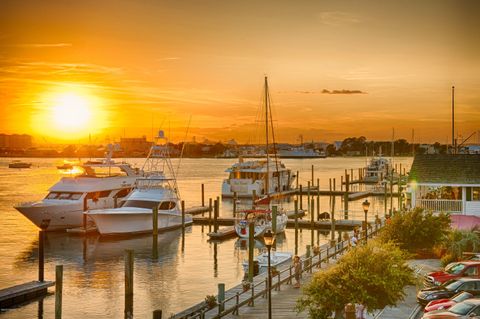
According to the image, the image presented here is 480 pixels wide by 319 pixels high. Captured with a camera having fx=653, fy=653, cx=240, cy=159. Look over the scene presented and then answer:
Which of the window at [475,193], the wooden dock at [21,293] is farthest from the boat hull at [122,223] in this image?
the window at [475,193]

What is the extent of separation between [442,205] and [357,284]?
21688 mm

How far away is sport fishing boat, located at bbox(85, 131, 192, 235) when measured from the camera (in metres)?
57.0

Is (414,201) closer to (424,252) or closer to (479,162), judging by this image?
(479,162)

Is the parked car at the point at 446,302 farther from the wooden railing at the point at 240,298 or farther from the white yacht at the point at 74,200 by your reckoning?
the white yacht at the point at 74,200

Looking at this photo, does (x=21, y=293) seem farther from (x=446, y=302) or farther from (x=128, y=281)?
(x=446, y=302)

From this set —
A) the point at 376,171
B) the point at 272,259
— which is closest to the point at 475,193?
the point at 272,259

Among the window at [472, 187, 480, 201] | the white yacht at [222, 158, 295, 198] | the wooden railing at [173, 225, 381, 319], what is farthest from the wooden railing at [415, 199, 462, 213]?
the white yacht at [222, 158, 295, 198]

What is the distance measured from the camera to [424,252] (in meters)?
33.7

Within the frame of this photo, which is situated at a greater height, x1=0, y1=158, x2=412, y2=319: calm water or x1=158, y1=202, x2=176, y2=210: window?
x1=158, y1=202, x2=176, y2=210: window

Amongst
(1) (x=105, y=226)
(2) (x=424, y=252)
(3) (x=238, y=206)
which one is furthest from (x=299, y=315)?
(3) (x=238, y=206)

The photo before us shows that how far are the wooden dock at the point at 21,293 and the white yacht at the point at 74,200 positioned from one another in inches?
1033

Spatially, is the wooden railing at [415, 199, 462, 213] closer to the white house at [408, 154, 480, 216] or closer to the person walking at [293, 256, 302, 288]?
the white house at [408, 154, 480, 216]

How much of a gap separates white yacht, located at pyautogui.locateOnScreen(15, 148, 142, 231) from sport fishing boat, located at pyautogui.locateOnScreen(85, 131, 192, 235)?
3.29m

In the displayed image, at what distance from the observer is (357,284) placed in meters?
19.5
